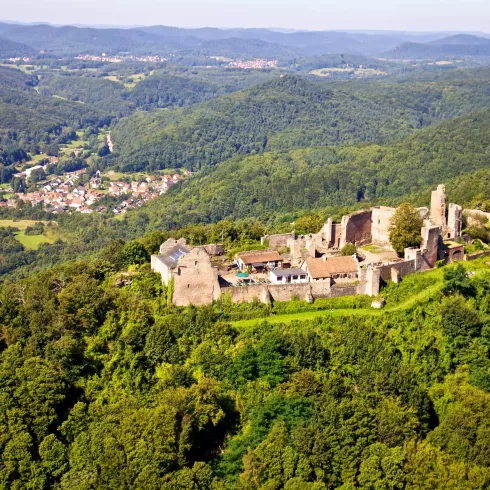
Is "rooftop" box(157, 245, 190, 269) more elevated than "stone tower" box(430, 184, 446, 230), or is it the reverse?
"stone tower" box(430, 184, 446, 230)

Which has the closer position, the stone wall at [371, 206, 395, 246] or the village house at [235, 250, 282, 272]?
the village house at [235, 250, 282, 272]

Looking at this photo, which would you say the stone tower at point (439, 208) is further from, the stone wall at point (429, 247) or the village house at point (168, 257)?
the village house at point (168, 257)

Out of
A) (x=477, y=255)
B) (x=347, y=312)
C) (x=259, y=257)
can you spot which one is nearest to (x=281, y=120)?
(x=477, y=255)

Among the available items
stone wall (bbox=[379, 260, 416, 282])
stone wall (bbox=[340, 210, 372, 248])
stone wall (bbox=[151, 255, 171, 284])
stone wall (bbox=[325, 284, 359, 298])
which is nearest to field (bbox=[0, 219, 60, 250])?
stone wall (bbox=[151, 255, 171, 284])

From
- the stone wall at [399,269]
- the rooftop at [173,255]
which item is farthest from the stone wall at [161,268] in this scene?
the stone wall at [399,269]

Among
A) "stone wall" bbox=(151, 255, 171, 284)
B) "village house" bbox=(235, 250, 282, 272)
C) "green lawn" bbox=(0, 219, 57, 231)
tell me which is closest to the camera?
"stone wall" bbox=(151, 255, 171, 284)

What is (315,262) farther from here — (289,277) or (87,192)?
(87,192)

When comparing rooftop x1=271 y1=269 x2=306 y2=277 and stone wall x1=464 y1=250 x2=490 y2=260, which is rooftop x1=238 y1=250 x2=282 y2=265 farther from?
stone wall x1=464 y1=250 x2=490 y2=260
